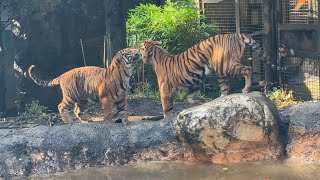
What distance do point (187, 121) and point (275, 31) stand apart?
3.90m

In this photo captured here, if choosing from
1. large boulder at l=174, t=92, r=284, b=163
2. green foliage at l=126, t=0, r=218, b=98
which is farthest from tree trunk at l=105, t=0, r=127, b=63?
large boulder at l=174, t=92, r=284, b=163

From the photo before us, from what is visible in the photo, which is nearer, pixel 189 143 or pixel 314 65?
pixel 189 143

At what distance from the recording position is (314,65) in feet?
31.4

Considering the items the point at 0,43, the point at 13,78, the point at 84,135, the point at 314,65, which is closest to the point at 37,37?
the point at 0,43

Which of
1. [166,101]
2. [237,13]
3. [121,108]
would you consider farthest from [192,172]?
[237,13]

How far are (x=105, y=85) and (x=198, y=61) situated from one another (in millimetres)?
1495

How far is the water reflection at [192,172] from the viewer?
243 inches

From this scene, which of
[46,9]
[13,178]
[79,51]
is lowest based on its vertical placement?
[13,178]

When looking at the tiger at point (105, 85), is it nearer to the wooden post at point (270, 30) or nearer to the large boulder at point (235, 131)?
the large boulder at point (235, 131)

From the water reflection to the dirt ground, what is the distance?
1822 mm

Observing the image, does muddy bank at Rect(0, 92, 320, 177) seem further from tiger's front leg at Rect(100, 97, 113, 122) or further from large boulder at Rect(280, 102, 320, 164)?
tiger's front leg at Rect(100, 97, 113, 122)

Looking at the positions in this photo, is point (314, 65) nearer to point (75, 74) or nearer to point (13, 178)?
point (75, 74)

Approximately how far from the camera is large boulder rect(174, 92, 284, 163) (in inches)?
260

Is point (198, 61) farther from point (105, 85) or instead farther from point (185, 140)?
point (185, 140)
